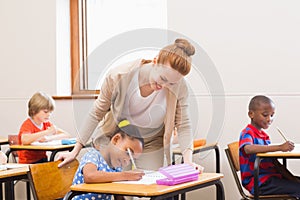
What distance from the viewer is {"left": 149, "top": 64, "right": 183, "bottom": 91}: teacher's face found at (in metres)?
1.77

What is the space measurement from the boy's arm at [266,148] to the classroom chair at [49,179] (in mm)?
1210

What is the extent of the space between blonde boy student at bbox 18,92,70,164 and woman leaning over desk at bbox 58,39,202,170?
Answer: 272cm

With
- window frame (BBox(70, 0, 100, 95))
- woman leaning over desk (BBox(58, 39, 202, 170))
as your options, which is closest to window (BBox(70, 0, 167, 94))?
window frame (BBox(70, 0, 100, 95))

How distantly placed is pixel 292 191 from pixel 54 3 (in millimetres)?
2964

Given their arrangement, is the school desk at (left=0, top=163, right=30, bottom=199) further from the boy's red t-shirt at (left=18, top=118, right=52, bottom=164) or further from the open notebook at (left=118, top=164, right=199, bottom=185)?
the boy's red t-shirt at (left=18, top=118, right=52, bottom=164)

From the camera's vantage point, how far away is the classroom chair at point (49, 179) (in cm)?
269

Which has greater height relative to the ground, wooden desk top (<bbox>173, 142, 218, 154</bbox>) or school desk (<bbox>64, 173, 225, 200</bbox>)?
wooden desk top (<bbox>173, 142, 218, 154</bbox>)

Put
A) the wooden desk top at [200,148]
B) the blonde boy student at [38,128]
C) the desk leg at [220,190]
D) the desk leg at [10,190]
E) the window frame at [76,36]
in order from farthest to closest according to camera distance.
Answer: the window frame at [76,36]
the blonde boy student at [38,128]
the desk leg at [10,190]
the desk leg at [220,190]
the wooden desk top at [200,148]

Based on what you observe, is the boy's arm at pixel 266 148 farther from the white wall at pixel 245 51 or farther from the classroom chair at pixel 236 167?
the white wall at pixel 245 51

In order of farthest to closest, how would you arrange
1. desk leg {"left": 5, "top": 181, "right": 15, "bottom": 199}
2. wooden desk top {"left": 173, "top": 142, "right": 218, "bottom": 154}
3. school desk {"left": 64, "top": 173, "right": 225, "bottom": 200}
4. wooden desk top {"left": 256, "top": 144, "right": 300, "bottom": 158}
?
wooden desk top {"left": 256, "top": 144, "right": 300, "bottom": 158}
desk leg {"left": 5, "top": 181, "right": 15, "bottom": 199}
school desk {"left": 64, "top": 173, "right": 225, "bottom": 200}
wooden desk top {"left": 173, "top": 142, "right": 218, "bottom": 154}

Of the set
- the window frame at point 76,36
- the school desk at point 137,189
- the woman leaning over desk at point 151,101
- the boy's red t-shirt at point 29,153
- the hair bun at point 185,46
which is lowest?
the boy's red t-shirt at point 29,153

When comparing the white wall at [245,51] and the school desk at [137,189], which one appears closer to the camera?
the school desk at [137,189]

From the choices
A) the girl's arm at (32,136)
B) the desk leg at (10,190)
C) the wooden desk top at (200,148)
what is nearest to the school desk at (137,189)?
the wooden desk top at (200,148)

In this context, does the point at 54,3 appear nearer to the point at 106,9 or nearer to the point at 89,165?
the point at 106,9
